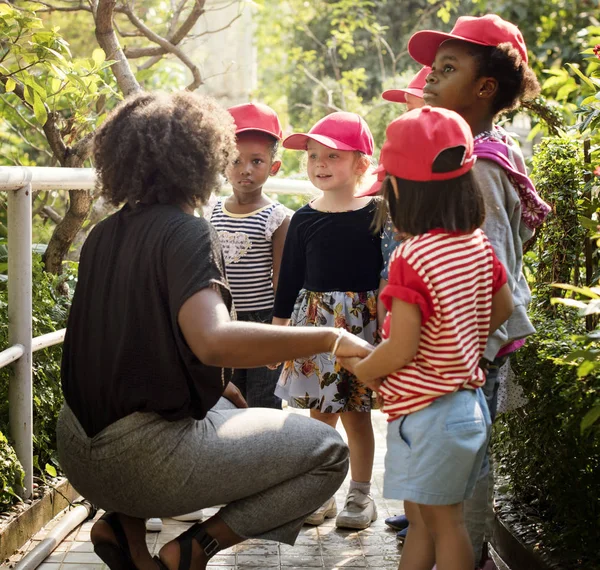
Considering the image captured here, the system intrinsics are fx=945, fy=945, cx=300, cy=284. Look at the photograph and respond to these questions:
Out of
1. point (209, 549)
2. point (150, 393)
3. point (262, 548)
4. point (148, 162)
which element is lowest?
point (262, 548)

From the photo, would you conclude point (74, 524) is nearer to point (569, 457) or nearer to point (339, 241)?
point (339, 241)

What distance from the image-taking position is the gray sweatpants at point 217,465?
264 cm

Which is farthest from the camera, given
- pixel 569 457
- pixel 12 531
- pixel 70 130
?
pixel 70 130

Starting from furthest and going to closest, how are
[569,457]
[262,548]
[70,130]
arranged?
[70,130]
[262,548]
[569,457]

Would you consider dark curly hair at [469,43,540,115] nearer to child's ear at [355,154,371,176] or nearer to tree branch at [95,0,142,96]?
child's ear at [355,154,371,176]

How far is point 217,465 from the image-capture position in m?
2.68

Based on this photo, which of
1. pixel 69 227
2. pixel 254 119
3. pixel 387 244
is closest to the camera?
pixel 387 244

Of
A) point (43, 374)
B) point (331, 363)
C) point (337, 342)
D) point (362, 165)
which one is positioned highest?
point (362, 165)

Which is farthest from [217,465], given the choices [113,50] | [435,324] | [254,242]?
[113,50]

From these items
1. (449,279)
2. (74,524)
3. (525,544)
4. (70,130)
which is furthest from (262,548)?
(70,130)

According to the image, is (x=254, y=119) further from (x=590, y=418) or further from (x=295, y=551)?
(x=590, y=418)

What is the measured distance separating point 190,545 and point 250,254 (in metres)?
1.65

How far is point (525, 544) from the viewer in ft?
11.1

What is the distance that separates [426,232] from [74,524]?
6.50 feet
